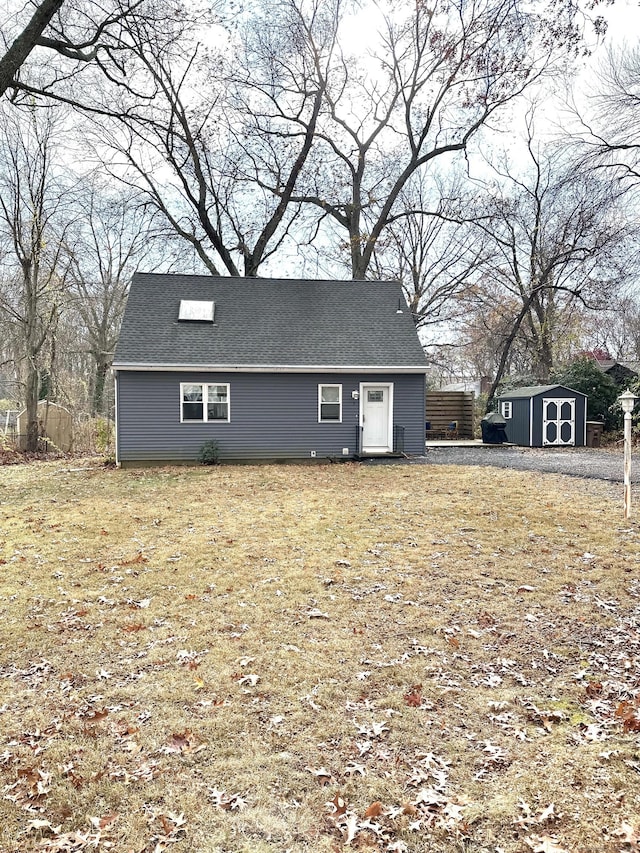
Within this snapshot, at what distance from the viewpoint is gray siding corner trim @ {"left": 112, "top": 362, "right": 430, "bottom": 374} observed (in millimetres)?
14742

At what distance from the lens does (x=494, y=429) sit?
66.5ft

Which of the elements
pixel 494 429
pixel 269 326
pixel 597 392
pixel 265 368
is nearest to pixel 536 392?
pixel 494 429

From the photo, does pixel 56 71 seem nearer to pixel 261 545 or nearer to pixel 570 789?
pixel 261 545

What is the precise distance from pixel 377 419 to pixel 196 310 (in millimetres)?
6397

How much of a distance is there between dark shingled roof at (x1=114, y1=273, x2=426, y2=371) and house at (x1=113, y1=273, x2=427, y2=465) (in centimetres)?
4

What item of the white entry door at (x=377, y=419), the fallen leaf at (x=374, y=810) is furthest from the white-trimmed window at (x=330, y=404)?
the fallen leaf at (x=374, y=810)

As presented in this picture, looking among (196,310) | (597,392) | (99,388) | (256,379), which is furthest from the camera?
(99,388)

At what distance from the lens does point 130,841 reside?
8.12ft

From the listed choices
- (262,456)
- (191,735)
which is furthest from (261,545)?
(262,456)

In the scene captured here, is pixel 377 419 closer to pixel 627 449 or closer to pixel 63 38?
pixel 627 449

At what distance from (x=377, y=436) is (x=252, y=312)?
5.51 m

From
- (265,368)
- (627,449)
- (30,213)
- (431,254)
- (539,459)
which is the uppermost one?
(431,254)

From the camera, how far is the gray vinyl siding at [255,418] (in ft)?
49.3

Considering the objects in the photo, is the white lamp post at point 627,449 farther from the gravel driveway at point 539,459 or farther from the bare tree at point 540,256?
the bare tree at point 540,256
